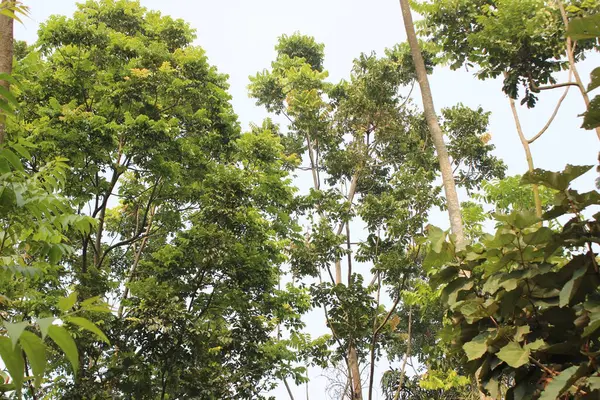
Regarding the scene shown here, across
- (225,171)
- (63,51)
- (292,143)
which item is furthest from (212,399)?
(292,143)

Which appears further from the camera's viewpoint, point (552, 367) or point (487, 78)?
point (487, 78)

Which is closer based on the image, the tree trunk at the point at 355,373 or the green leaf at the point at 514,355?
the green leaf at the point at 514,355

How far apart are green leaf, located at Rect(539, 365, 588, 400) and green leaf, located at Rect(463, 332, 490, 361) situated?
1.05 feet

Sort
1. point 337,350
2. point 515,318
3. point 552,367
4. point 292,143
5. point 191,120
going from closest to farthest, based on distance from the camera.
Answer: point 552,367, point 515,318, point 191,120, point 337,350, point 292,143

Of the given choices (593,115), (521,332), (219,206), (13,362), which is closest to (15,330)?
(13,362)

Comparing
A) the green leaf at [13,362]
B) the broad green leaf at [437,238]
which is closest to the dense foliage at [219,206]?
the broad green leaf at [437,238]

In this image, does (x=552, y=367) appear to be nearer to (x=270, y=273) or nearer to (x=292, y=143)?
(x=270, y=273)

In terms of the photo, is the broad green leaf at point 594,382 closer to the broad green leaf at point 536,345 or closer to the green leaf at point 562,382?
the green leaf at point 562,382

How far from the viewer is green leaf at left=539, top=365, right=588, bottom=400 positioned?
1.86 m

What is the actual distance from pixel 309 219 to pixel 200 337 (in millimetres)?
4430

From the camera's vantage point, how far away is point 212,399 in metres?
7.30

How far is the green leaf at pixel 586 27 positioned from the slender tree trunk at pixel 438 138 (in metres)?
2.95

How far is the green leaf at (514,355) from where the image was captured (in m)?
2.03

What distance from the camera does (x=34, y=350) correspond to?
0.91m
